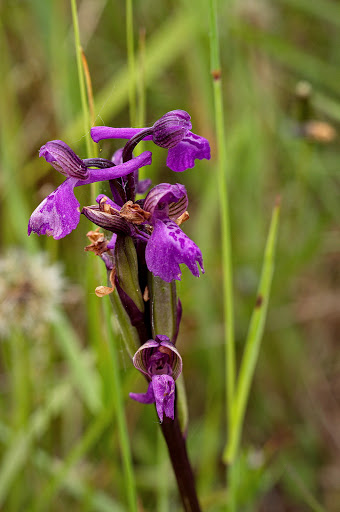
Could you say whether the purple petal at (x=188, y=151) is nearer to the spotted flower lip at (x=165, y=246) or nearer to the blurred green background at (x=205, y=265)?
the spotted flower lip at (x=165, y=246)

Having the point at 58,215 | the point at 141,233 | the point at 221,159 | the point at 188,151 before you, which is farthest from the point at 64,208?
the point at 221,159

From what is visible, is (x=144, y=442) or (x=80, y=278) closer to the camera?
(x=144, y=442)

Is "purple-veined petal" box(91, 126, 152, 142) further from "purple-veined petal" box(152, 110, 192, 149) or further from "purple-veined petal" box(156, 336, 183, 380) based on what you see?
Answer: "purple-veined petal" box(156, 336, 183, 380)

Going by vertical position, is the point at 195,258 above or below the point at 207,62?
below

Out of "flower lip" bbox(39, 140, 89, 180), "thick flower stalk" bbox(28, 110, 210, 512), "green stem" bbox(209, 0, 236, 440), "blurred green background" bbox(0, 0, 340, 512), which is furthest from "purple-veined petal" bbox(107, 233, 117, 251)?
"blurred green background" bbox(0, 0, 340, 512)

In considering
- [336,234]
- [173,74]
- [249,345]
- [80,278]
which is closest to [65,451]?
[80,278]

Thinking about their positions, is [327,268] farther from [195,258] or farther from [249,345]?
[195,258]

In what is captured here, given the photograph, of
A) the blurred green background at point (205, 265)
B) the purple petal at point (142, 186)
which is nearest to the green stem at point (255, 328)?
the purple petal at point (142, 186)

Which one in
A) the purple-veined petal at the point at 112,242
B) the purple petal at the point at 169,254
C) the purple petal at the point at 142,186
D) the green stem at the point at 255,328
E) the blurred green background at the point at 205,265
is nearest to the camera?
the purple petal at the point at 169,254
